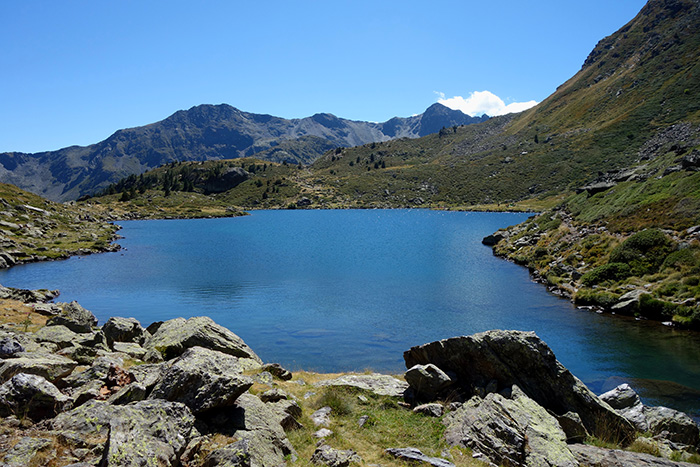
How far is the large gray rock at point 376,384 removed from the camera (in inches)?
637

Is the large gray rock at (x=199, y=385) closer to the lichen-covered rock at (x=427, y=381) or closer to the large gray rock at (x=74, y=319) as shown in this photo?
the lichen-covered rock at (x=427, y=381)

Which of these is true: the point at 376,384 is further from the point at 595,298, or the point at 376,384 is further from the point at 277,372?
the point at 595,298

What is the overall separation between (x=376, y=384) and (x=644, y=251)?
115 feet

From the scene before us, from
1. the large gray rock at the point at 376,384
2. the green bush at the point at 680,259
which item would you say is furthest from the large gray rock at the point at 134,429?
the green bush at the point at 680,259

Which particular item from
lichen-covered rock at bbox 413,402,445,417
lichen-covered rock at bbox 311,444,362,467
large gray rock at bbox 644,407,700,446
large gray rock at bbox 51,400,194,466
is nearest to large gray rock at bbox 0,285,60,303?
large gray rock at bbox 51,400,194,466

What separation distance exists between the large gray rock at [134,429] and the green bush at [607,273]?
40800 millimetres

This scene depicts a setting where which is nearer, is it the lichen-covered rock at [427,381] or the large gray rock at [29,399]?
the large gray rock at [29,399]

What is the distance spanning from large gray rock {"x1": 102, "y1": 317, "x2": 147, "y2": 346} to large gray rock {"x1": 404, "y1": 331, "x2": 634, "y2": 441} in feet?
50.4

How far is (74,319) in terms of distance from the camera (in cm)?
2270

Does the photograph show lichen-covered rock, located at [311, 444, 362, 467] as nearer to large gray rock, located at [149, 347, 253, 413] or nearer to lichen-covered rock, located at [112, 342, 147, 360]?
large gray rock, located at [149, 347, 253, 413]

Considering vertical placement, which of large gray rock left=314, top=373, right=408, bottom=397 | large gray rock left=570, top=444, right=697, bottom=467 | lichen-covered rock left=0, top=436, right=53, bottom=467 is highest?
lichen-covered rock left=0, top=436, right=53, bottom=467

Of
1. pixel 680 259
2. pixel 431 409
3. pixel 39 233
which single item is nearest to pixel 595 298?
pixel 680 259

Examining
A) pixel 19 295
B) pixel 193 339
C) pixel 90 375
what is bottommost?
pixel 19 295

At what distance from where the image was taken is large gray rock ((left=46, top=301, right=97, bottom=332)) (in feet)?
66.9
